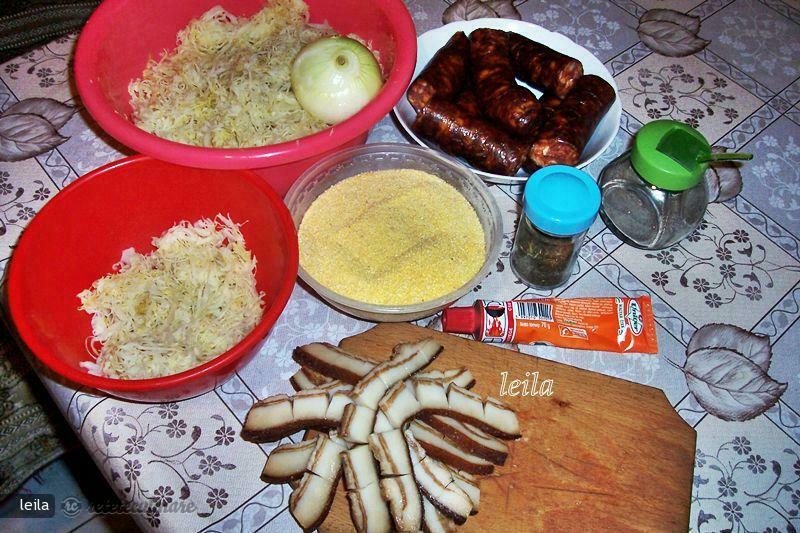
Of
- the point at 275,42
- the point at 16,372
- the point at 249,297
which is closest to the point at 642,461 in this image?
the point at 249,297

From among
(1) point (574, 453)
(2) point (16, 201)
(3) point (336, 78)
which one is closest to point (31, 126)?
(2) point (16, 201)

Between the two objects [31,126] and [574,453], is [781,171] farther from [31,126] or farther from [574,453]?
[31,126]

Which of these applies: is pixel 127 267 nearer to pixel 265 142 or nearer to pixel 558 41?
pixel 265 142

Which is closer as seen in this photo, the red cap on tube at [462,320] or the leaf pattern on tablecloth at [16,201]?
the red cap on tube at [462,320]

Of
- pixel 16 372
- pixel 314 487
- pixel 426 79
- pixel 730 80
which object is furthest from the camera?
pixel 730 80

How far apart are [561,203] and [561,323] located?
0.29 meters

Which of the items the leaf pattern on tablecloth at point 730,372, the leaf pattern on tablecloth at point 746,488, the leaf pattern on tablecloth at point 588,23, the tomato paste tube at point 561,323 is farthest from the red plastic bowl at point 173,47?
the leaf pattern on tablecloth at point 746,488

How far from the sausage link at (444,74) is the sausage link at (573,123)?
0.86ft

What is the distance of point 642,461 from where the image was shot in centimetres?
116

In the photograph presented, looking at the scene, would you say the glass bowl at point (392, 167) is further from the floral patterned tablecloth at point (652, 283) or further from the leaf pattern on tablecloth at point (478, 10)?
the leaf pattern on tablecloth at point (478, 10)

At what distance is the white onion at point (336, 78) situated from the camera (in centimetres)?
134

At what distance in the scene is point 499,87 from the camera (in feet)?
4.96

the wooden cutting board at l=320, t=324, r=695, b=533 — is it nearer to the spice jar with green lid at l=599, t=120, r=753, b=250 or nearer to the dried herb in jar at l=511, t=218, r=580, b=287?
the dried herb in jar at l=511, t=218, r=580, b=287

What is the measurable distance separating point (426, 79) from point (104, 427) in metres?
1.07
